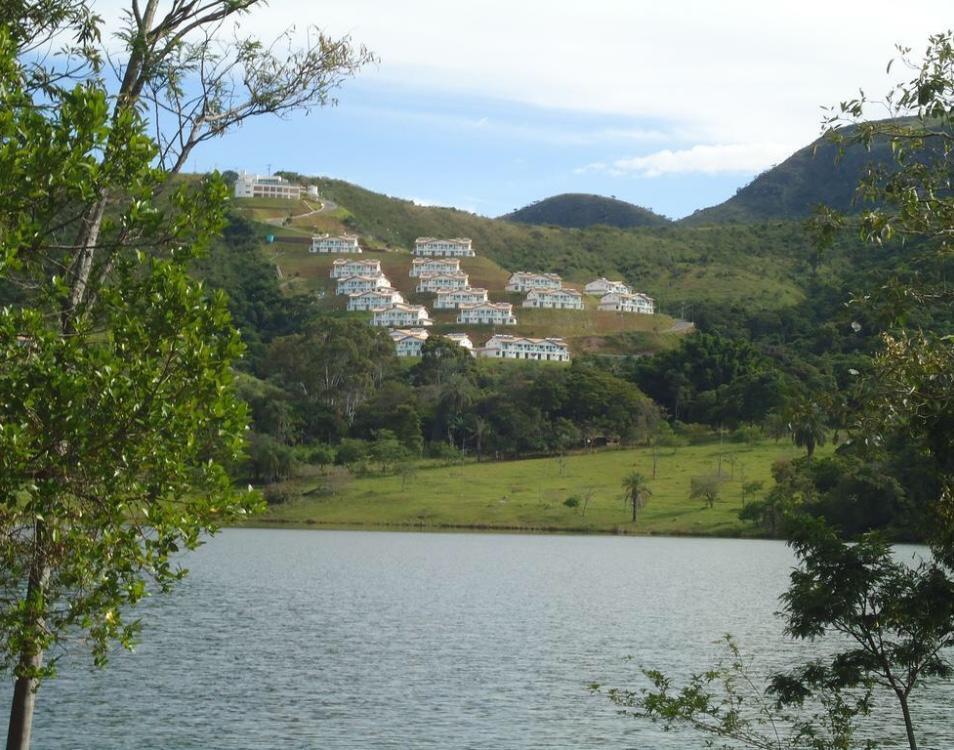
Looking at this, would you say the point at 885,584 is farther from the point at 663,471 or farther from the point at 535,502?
the point at 663,471

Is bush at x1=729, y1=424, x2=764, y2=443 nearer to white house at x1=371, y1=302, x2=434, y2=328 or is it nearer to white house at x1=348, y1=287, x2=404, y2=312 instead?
white house at x1=371, y1=302, x2=434, y2=328

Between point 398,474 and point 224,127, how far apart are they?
98003 mm

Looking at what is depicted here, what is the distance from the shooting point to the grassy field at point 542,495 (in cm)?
9775

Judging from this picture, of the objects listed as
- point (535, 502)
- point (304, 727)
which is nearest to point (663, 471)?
point (535, 502)

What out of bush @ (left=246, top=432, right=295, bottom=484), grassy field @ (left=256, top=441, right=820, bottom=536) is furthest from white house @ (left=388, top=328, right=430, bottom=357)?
bush @ (left=246, top=432, right=295, bottom=484)

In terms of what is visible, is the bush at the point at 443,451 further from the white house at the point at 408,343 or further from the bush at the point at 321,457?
the white house at the point at 408,343

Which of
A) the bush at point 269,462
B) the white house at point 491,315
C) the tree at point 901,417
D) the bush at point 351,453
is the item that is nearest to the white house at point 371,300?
the white house at point 491,315

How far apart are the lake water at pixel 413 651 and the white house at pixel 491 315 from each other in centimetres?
11379

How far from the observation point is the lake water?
29.8 m

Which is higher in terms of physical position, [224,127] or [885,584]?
[224,127]

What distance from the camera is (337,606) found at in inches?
2167

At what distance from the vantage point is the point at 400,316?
7594 inches

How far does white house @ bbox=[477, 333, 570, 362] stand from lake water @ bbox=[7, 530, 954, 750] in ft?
308

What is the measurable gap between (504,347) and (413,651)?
134m
